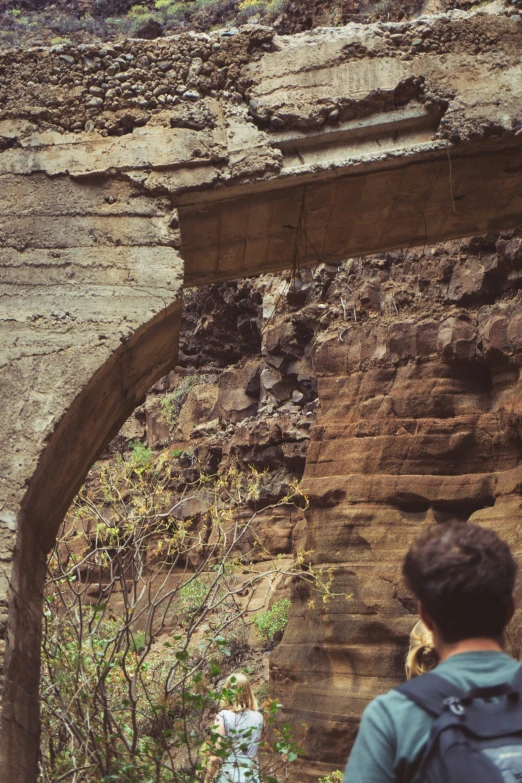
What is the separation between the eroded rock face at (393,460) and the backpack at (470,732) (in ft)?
31.1

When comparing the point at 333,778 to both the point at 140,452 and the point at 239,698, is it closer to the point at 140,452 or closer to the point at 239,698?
the point at 239,698

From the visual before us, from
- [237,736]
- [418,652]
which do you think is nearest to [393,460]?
[237,736]

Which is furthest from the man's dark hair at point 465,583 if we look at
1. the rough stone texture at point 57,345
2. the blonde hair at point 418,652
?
the rough stone texture at point 57,345

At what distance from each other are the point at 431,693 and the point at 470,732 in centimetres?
10

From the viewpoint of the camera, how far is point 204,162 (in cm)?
451

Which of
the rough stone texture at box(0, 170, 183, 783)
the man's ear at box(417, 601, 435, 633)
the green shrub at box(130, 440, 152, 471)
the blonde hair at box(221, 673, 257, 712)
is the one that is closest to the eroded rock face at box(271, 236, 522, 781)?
the green shrub at box(130, 440, 152, 471)

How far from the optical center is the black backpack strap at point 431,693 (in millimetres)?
1531

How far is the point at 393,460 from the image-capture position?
12328 mm

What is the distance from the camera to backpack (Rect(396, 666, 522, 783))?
4.76ft

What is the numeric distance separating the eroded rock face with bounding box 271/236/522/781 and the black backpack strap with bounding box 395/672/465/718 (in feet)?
31.1

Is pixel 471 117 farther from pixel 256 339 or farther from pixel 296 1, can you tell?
pixel 296 1

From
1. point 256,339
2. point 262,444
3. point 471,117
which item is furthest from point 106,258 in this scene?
point 256,339

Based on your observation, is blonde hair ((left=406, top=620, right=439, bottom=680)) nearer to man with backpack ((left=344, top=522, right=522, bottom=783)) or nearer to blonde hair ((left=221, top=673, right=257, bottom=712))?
man with backpack ((left=344, top=522, right=522, bottom=783))

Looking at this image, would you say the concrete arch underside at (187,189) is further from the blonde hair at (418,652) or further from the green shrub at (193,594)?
the green shrub at (193,594)
